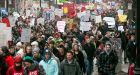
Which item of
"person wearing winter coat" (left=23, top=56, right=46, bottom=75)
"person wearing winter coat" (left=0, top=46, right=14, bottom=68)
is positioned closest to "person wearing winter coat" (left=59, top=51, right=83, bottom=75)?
"person wearing winter coat" (left=0, top=46, right=14, bottom=68)

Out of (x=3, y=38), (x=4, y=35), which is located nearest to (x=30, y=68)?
(x=3, y=38)

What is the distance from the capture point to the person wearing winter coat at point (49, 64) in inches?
505

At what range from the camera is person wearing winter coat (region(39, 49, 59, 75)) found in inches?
505

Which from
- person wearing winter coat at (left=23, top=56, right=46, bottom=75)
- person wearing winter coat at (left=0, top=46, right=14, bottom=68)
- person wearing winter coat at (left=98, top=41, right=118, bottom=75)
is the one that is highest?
person wearing winter coat at (left=23, top=56, right=46, bottom=75)

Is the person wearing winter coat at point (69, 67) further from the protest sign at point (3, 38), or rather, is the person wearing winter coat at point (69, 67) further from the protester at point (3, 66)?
the protest sign at point (3, 38)

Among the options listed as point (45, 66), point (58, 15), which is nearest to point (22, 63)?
point (45, 66)

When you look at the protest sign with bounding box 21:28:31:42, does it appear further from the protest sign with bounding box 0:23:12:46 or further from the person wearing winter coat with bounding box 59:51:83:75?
the person wearing winter coat with bounding box 59:51:83:75

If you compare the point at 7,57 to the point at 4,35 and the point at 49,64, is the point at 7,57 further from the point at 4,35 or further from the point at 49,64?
the point at 4,35

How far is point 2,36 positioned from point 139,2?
7.18 m

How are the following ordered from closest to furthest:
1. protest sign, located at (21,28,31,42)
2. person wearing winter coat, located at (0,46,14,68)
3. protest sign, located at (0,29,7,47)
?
1. person wearing winter coat, located at (0,46,14,68)
2. protest sign, located at (0,29,7,47)
3. protest sign, located at (21,28,31,42)

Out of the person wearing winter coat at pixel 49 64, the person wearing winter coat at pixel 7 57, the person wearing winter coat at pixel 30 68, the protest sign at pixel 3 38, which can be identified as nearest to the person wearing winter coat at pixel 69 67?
the person wearing winter coat at pixel 49 64

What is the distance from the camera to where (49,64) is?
12867mm

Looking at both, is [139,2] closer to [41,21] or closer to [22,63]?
[22,63]

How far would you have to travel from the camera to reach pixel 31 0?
6962cm
